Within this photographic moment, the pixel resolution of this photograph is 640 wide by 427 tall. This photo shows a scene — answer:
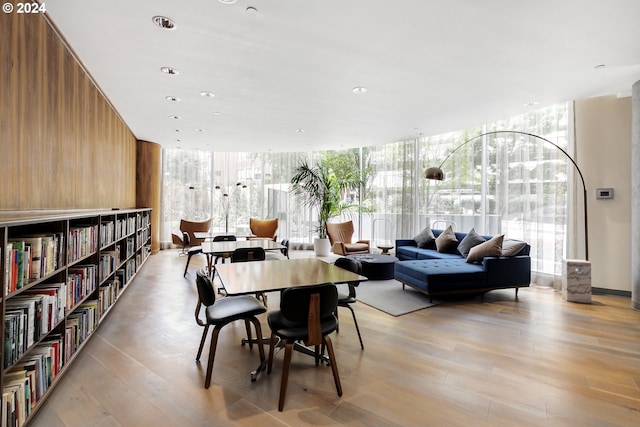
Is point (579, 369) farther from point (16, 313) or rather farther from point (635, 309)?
point (16, 313)

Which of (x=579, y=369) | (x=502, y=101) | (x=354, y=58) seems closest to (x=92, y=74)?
(x=354, y=58)

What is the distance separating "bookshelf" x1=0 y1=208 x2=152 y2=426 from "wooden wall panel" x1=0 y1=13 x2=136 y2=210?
0.29 meters

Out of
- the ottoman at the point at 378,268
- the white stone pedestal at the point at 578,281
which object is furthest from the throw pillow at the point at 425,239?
the white stone pedestal at the point at 578,281

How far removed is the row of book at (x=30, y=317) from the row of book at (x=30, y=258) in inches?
5.5

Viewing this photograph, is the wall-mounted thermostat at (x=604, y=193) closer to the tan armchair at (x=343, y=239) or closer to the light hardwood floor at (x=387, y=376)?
the light hardwood floor at (x=387, y=376)

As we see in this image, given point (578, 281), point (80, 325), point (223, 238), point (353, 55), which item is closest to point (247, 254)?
point (80, 325)

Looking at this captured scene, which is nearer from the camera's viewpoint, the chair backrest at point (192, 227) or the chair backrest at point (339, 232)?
the chair backrest at point (339, 232)

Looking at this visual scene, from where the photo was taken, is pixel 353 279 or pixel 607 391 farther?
pixel 353 279

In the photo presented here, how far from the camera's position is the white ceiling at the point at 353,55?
255 centimetres

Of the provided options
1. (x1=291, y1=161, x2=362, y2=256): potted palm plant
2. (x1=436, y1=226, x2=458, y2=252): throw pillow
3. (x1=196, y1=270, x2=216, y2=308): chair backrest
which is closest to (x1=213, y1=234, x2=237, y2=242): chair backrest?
(x1=291, y1=161, x2=362, y2=256): potted palm plant

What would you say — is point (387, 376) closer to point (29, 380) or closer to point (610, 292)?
point (29, 380)

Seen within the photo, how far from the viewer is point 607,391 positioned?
234 cm

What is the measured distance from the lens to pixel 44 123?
270cm

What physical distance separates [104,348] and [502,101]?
18.9 ft
